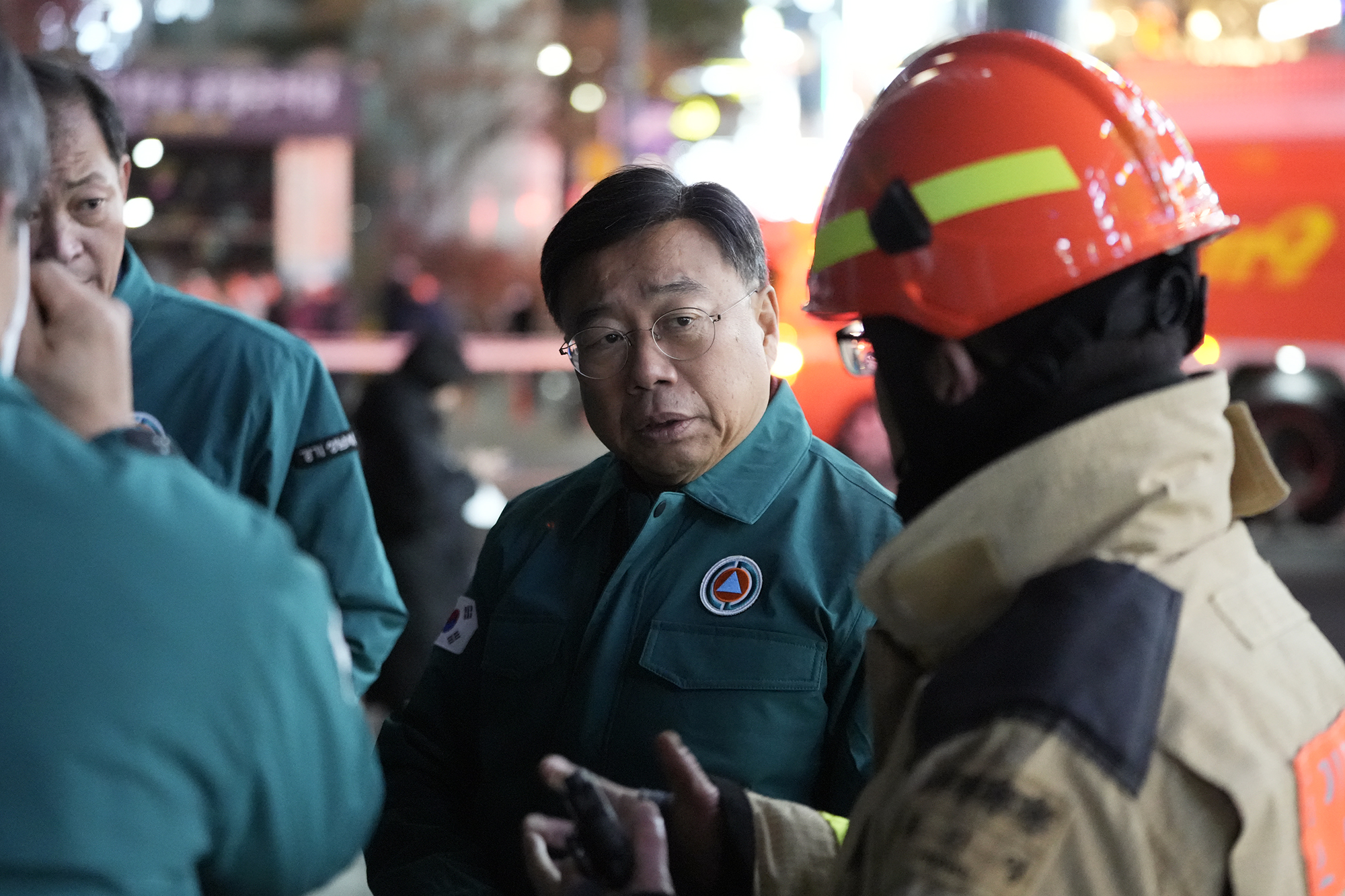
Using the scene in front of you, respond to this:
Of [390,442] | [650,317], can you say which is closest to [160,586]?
[650,317]

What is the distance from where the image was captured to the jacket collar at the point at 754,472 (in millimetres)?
2186

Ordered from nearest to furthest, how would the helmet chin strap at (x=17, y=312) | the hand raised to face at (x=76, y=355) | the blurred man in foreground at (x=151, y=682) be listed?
the blurred man in foreground at (x=151, y=682)
the helmet chin strap at (x=17, y=312)
the hand raised to face at (x=76, y=355)

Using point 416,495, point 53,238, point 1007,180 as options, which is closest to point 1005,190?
point 1007,180

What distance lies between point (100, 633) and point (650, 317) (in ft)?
4.22

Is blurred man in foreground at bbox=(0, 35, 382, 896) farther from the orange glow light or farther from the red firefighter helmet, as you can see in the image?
the orange glow light

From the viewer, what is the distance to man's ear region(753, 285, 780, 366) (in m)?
2.47

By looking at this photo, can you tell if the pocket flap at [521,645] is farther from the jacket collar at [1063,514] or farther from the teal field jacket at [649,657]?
the jacket collar at [1063,514]

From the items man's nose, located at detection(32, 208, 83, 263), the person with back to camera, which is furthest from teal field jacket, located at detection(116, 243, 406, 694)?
the person with back to camera

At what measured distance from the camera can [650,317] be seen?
230 centimetres

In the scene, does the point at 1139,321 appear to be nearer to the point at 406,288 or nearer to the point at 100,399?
the point at 100,399

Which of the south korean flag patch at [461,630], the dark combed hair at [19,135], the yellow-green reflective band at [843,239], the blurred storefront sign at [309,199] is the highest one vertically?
the dark combed hair at [19,135]

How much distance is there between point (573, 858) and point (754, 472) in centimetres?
77

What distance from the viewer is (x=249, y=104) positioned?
2842cm

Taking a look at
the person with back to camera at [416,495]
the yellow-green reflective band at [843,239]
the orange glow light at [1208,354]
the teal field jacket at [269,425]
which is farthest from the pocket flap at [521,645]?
the orange glow light at [1208,354]
